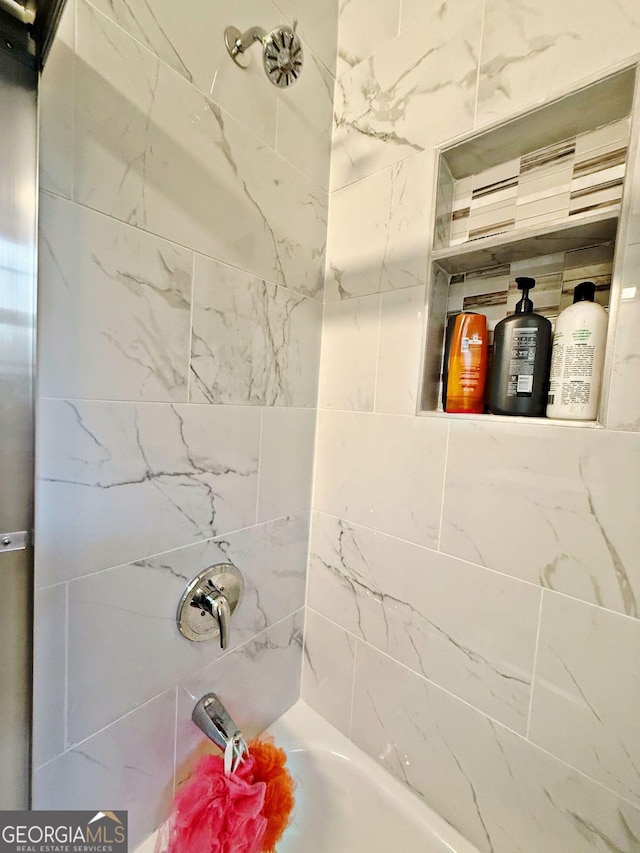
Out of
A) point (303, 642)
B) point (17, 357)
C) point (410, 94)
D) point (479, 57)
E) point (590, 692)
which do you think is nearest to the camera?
point (17, 357)

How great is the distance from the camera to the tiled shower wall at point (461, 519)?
635mm

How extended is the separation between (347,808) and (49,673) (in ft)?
2.77

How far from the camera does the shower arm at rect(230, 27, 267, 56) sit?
713 mm

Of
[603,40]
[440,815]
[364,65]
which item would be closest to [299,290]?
[364,65]

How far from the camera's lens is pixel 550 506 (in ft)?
2.27

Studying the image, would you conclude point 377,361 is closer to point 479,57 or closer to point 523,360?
point 523,360

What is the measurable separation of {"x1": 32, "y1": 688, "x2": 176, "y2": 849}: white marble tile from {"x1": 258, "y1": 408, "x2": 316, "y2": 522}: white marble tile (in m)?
0.47

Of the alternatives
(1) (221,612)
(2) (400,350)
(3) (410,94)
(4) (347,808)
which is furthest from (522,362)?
(4) (347,808)

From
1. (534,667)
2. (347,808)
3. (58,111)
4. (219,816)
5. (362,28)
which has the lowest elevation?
(347,808)

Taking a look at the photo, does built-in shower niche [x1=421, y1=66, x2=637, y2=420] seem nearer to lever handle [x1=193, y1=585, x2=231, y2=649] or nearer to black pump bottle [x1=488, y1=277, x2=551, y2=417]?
black pump bottle [x1=488, y1=277, x2=551, y2=417]

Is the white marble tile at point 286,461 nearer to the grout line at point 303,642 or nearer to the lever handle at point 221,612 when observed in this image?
the lever handle at point 221,612

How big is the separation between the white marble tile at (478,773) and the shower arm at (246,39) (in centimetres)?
142

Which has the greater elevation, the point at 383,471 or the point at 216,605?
the point at 383,471

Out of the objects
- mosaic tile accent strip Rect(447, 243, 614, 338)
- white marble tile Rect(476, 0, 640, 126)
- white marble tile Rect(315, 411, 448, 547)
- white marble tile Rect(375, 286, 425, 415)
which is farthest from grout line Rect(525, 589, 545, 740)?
white marble tile Rect(476, 0, 640, 126)
